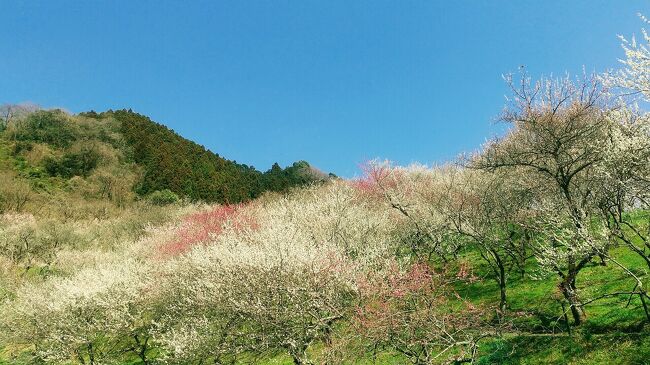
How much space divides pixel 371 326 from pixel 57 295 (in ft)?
71.4

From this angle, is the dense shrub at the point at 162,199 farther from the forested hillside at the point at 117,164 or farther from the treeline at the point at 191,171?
the treeline at the point at 191,171

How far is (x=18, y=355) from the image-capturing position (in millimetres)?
29781

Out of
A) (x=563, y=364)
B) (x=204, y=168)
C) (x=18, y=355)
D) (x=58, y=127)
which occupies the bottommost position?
(x=563, y=364)

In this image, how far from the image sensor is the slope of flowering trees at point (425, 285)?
14156 millimetres

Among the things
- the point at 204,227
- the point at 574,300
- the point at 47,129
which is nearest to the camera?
the point at 574,300

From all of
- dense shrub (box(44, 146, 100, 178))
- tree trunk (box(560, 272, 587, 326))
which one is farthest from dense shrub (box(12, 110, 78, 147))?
tree trunk (box(560, 272, 587, 326))

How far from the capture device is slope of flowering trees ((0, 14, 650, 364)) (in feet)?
46.4

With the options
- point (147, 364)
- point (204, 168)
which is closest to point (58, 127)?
point (204, 168)

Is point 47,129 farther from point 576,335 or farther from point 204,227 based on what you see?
point 576,335

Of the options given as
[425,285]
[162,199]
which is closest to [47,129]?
[162,199]

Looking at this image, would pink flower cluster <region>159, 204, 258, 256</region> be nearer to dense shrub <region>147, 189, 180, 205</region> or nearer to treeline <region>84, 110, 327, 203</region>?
dense shrub <region>147, 189, 180, 205</region>

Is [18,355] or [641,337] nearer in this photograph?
[641,337]

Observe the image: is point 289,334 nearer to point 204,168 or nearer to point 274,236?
point 274,236

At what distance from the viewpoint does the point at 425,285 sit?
54.1 ft
